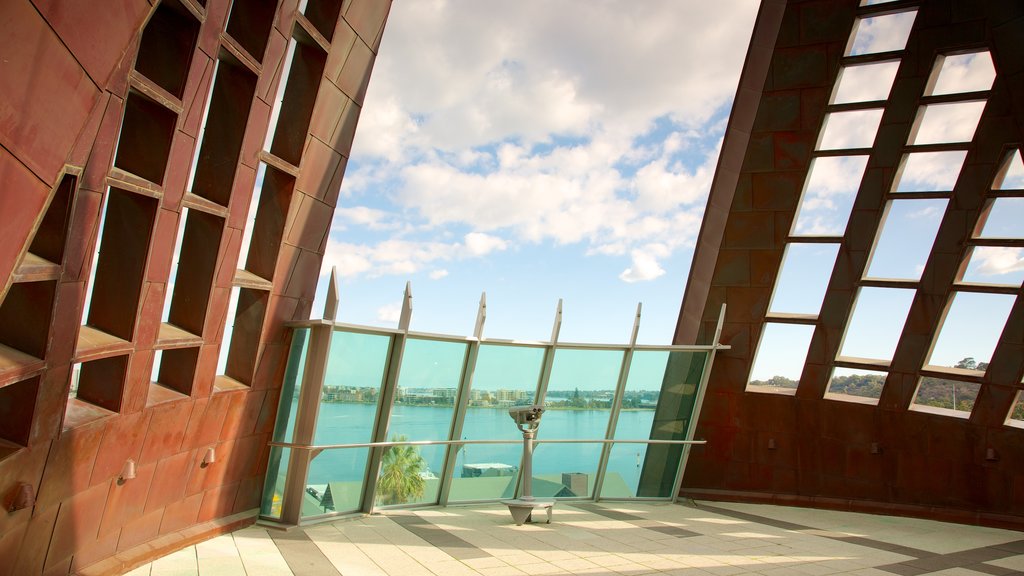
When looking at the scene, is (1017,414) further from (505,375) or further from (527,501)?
(505,375)

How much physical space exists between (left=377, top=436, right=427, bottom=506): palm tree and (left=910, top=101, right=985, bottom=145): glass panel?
30.7 ft

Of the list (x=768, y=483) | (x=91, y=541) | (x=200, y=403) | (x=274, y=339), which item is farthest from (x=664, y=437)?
(x=91, y=541)

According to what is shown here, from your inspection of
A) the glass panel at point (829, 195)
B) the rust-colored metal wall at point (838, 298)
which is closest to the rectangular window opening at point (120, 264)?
the rust-colored metal wall at point (838, 298)

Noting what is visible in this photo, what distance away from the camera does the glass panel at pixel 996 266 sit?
1035 centimetres

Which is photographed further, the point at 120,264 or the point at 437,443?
the point at 437,443

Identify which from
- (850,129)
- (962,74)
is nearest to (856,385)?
(850,129)

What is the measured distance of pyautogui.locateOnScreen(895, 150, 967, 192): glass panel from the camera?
10852mm

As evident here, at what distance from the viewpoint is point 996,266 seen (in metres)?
10.5

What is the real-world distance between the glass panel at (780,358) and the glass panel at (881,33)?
188 inches

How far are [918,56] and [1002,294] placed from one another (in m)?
3.93

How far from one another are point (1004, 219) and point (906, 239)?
1339 mm

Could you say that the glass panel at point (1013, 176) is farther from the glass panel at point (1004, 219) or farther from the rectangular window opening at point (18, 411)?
the rectangular window opening at point (18, 411)

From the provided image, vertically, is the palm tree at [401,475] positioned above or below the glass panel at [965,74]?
below

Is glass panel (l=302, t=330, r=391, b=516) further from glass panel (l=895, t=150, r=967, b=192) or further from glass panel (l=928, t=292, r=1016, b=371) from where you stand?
glass panel (l=928, t=292, r=1016, b=371)
